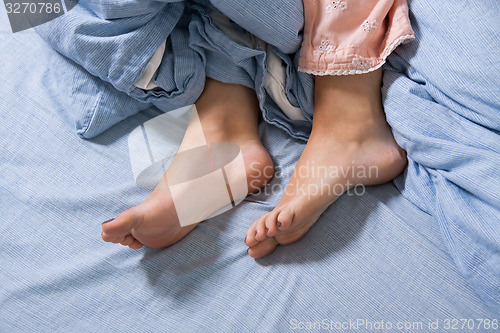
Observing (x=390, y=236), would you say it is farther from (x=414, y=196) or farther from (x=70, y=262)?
(x=70, y=262)

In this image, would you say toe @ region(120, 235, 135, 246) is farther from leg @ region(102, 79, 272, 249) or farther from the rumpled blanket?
the rumpled blanket

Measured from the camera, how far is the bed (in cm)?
63

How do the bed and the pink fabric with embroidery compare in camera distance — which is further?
the pink fabric with embroidery

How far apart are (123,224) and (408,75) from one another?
0.51 metres

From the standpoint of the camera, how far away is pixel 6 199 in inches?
29.6

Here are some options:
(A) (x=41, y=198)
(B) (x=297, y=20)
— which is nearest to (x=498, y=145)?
(B) (x=297, y=20)

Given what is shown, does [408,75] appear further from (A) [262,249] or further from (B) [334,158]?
(A) [262,249]

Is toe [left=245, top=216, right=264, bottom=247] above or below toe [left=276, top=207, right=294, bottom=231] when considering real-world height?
below

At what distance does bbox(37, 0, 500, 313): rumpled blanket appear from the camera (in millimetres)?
644

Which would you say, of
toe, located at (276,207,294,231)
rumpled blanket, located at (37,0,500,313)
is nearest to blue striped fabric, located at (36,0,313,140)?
rumpled blanket, located at (37,0,500,313)

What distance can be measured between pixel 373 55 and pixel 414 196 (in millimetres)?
236

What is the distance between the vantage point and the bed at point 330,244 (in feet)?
2.06

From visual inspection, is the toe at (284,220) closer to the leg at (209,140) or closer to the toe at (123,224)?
the leg at (209,140)

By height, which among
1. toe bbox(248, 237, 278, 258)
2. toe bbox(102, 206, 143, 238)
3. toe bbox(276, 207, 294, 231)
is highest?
toe bbox(276, 207, 294, 231)
